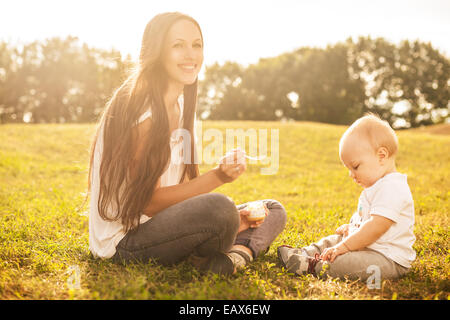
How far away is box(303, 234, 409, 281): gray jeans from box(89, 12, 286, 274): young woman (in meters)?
0.67

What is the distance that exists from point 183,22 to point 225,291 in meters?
1.97

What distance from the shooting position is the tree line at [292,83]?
135 feet

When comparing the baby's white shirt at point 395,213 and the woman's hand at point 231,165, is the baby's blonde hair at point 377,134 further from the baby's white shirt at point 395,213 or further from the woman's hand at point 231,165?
the woman's hand at point 231,165

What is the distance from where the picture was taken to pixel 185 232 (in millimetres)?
2809

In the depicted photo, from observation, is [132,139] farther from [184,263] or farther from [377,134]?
[377,134]

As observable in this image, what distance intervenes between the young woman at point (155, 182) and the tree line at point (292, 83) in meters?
39.9

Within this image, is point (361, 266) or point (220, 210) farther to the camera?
point (361, 266)

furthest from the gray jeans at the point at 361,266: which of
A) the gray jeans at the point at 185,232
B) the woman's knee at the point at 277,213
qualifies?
the gray jeans at the point at 185,232

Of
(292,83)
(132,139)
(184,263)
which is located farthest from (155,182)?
(292,83)

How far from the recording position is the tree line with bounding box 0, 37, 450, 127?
135 ft

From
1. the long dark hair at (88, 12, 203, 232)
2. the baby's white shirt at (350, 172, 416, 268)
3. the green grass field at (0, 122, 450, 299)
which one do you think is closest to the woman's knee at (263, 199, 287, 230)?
the green grass field at (0, 122, 450, 299)

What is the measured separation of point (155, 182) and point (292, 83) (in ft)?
142

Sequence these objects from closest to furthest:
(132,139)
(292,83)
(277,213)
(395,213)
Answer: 1. (132,139)
2. (395,213)
3. (277,213)
4. (292,83)

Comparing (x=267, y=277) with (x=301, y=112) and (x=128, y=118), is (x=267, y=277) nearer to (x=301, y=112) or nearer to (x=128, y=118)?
(x=128, y=118)
